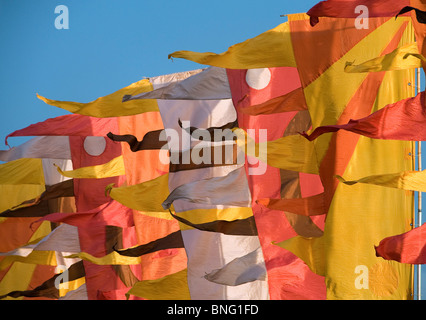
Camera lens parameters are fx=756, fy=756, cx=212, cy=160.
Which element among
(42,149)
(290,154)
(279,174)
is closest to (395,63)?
(290,154)

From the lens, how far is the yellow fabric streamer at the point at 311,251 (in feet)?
34.3

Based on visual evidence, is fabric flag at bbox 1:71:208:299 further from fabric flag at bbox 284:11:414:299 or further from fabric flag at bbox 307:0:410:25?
fabric flag at bbox 307:0:410:25

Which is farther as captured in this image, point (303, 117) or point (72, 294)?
point (72, 294)

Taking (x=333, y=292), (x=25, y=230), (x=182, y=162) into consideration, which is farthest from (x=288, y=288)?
(x=25, y=230)

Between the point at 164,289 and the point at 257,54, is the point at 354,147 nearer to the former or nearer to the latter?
the point at 257,54

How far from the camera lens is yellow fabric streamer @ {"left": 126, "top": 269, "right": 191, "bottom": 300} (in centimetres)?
1334

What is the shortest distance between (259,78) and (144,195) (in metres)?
3.05

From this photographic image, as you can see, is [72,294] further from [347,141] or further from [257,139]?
[347,141]

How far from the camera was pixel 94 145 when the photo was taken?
19734 mm

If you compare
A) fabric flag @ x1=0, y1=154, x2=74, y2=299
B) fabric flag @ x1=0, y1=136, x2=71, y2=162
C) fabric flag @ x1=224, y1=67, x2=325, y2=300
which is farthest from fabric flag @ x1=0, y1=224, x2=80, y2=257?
fabric flag @ x1=224, y1=67, x2=325, y2=300

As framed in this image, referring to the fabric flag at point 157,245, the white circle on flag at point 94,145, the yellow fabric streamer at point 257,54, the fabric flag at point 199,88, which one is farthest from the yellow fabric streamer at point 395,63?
the white circle on flag at point 94,145

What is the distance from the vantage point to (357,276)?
10.2 metres

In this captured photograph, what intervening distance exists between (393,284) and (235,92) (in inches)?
231

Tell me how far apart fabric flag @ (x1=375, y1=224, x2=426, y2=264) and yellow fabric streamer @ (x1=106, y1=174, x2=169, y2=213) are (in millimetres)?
5684
